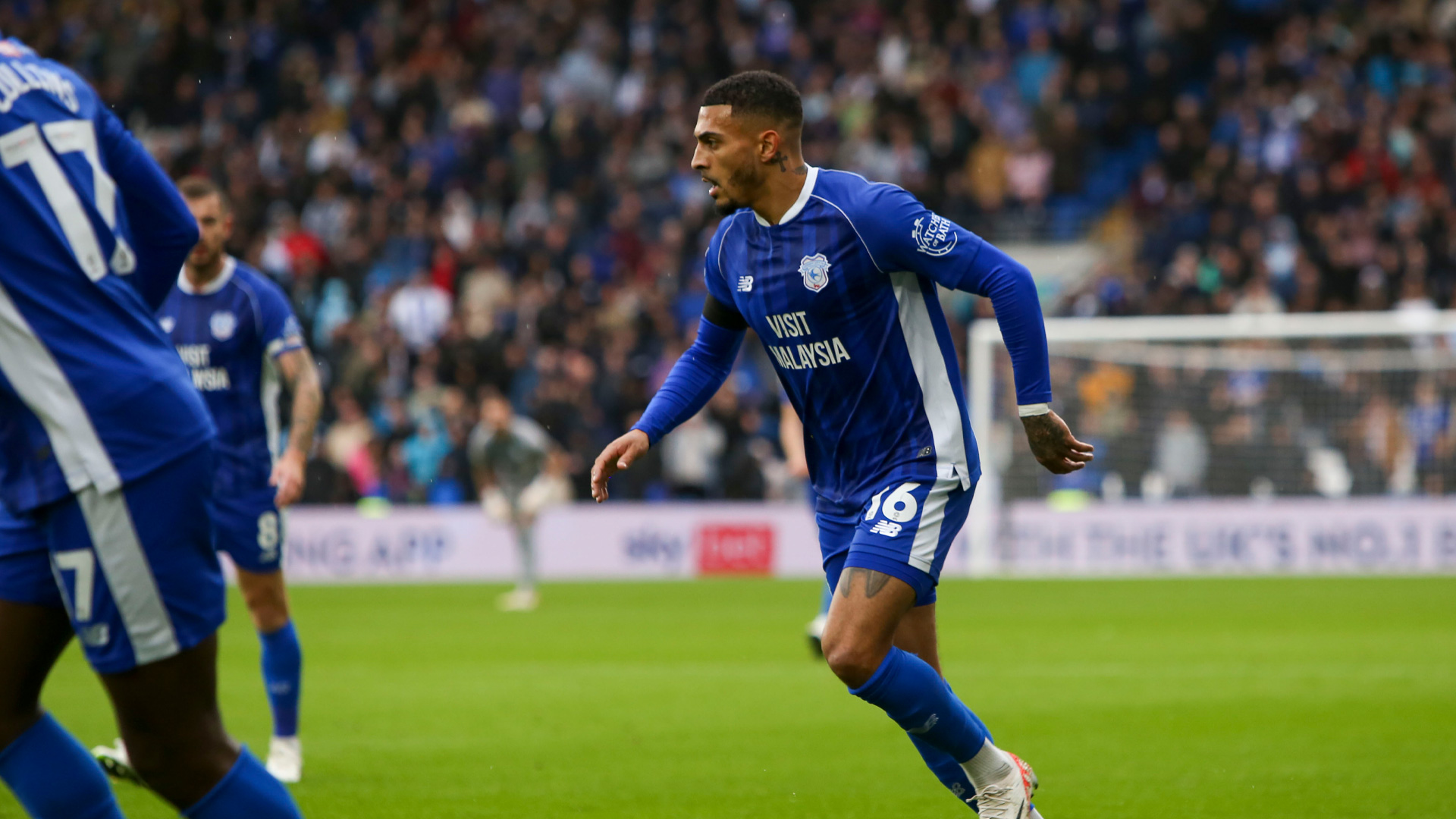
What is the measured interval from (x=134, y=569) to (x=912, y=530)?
234 cm

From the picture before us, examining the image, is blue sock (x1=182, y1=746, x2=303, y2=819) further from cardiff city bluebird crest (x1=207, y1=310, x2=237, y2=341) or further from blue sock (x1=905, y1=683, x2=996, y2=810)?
cardiff city bluebird crest (x1=207, y1=310, x2=237, y2=341)

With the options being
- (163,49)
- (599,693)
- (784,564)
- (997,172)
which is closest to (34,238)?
(599,693)

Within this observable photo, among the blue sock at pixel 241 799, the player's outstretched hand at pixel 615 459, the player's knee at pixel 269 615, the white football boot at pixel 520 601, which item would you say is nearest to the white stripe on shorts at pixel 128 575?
the blue sock at pixel 241 799

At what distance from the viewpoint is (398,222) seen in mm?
24484

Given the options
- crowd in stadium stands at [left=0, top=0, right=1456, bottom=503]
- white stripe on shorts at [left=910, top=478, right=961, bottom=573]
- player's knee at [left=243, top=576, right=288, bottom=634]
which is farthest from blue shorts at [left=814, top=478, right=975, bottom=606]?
crowd in stadium stands at [left=0, top=0, right=1456, bottom=503]

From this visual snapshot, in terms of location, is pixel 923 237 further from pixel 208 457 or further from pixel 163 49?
pixel 163 49

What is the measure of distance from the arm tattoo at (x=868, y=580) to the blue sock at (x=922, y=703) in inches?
7.1

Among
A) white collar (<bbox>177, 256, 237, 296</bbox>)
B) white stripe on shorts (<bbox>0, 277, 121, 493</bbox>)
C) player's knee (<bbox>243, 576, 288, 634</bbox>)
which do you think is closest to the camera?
white stripe on shorts (<bbox>0, 277, 121, 493</bbox>)

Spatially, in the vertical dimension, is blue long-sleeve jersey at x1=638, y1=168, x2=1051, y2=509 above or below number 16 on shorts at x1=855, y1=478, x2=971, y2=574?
above

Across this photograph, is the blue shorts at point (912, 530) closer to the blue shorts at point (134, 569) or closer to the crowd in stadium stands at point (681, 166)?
the blue shorts at point (134, 569)

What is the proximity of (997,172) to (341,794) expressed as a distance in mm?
18223

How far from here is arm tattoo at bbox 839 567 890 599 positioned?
4.80 m

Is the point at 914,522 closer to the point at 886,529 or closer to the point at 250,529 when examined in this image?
the point at 886,529

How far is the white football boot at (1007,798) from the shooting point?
4824mm
